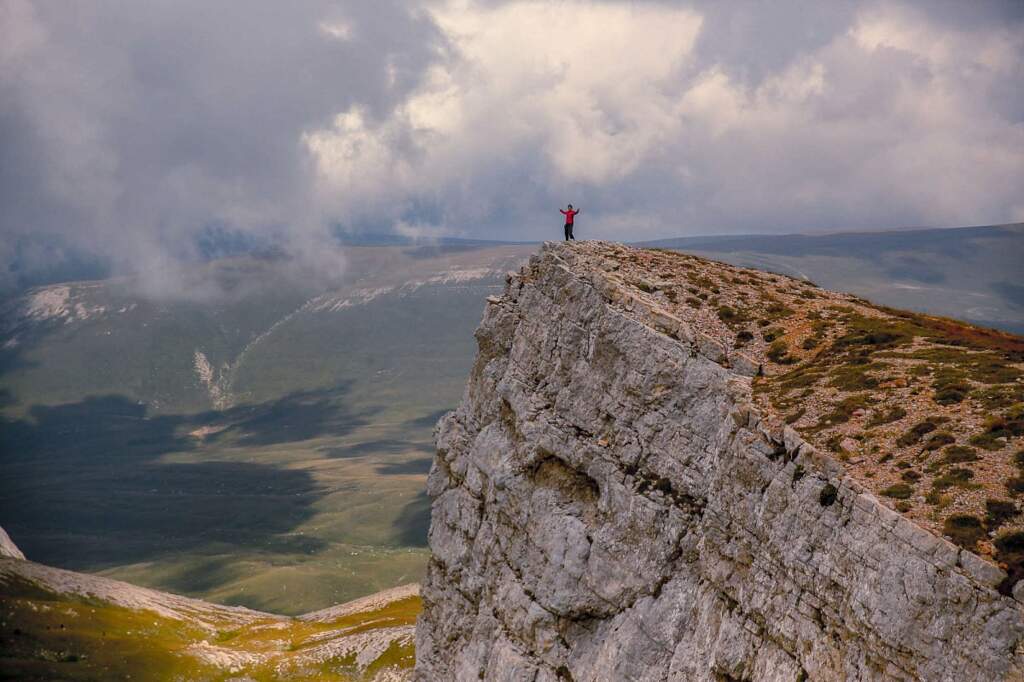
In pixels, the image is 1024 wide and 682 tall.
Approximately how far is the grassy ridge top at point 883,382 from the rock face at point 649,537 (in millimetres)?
1448

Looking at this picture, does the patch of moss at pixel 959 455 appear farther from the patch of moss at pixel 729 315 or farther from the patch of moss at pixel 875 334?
the patch of moss at pixel 729 315

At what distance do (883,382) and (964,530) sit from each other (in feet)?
40.6

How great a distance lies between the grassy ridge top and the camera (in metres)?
28.5

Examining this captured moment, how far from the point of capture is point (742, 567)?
3450 cm

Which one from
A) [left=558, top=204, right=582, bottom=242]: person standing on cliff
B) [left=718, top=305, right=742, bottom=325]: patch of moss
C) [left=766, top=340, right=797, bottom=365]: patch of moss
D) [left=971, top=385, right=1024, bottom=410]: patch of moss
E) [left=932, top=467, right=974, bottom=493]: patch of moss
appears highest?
[left=558, top=204, right=582, bottom=242]: person standing on cliff

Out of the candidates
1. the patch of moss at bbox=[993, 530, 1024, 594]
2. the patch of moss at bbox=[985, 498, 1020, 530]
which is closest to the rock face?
the patch of moss at bbox=[993, 530, 1024, 594]

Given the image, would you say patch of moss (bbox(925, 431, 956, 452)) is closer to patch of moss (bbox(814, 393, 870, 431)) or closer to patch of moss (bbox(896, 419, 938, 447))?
patch of moss (bbox(896, 419, 938, 447))

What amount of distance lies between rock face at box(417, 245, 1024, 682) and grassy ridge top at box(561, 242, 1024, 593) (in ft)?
4.75

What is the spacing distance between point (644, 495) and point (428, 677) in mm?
29050

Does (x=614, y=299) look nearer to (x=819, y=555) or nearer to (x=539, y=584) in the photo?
(x=539, y=584)

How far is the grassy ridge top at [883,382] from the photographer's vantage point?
93.6 feet

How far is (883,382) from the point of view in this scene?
3803 cm

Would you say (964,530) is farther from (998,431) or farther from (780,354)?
(780,354)

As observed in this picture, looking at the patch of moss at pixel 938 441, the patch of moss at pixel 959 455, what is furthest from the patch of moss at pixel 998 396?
the patch of moss at pixel 959 455
